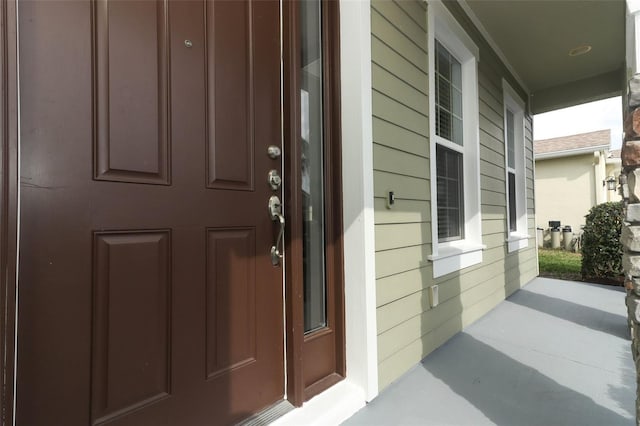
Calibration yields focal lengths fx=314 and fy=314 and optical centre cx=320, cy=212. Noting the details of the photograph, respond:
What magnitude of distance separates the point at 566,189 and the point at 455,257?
33.5 feet

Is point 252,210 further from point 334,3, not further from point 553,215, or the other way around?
point 553,215

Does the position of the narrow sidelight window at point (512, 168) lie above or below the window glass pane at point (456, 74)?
below

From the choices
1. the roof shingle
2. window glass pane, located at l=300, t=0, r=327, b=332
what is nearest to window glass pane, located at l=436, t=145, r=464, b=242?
window glass pane, located at l=300, t=0, r=327, b=332

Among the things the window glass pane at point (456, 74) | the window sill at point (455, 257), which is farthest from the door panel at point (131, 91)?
the window glass pane at point (456, 74)

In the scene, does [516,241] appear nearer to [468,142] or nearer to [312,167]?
[468,142]

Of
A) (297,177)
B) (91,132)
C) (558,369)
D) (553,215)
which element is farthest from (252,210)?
(553,215)

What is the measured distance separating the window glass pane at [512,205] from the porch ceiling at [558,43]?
4.67 feet

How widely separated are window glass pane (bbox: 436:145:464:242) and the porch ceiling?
1398mm

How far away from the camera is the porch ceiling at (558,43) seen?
9.54 feet

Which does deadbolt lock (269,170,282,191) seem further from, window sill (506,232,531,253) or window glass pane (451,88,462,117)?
window sill (506,232,531,253)

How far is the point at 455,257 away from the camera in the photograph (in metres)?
2.50

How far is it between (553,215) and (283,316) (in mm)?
11944

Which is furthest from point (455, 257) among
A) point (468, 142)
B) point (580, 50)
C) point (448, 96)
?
point (580, 50)

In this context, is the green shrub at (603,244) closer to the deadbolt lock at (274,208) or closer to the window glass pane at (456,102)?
the window glass pane at (456,102)
